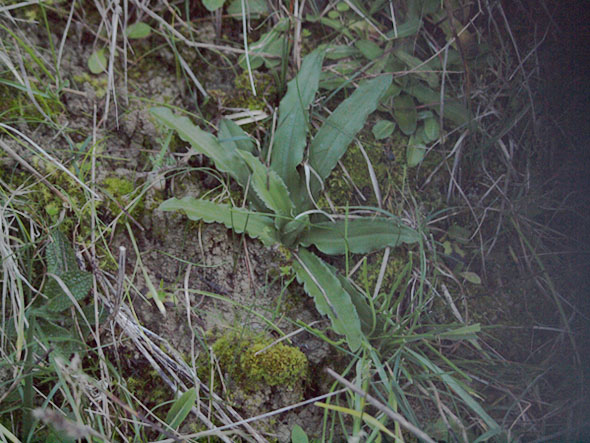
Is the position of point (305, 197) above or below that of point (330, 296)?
above

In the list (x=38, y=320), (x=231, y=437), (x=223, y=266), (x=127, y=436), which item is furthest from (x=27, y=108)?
(x=231, y=437)

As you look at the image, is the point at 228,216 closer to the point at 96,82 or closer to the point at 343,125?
the point at 343,125

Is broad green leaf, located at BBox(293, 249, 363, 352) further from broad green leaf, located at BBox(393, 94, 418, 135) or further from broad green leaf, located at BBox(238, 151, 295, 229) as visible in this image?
broad green leaf, located at BBox(393, 94, 418, 135)

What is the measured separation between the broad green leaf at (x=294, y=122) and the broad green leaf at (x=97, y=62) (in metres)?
0.58

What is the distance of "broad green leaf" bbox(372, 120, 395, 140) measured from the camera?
146cm

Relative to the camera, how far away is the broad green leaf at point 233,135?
1.36 metres

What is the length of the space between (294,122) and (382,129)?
0.30m

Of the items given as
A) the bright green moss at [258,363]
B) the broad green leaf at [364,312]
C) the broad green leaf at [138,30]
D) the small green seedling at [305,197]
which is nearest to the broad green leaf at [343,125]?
the small green seedling at [305,197]

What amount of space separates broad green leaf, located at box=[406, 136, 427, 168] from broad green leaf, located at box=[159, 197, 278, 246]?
0.51 m

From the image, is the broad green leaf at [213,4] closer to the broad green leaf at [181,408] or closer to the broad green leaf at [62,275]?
the broad green leaf at [62,275]

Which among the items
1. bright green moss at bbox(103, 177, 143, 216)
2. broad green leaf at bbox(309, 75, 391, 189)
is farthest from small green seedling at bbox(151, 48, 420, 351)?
bright green moss at bbox(103, 177, 143, 216)

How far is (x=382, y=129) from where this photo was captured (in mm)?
1465

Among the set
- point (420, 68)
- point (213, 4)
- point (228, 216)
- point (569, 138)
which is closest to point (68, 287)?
point (228, 216)

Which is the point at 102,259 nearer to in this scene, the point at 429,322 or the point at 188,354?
the point at 188,354
